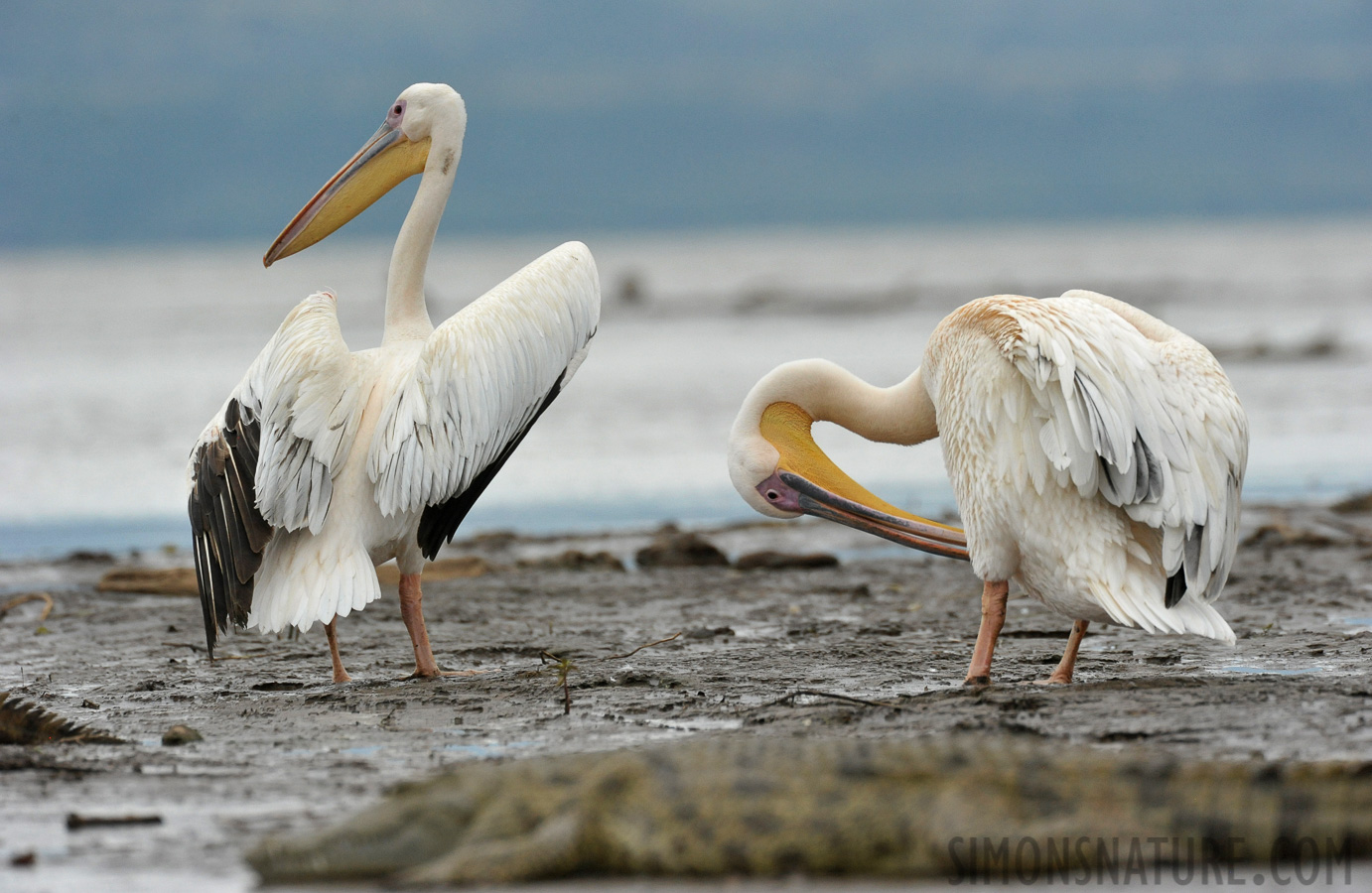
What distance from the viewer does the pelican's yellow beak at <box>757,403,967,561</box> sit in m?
6.06

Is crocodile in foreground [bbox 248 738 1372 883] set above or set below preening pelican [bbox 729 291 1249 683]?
below

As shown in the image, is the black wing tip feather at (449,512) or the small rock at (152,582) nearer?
the black wing tip feather at (449,512)

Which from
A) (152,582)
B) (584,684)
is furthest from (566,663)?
(152,582)

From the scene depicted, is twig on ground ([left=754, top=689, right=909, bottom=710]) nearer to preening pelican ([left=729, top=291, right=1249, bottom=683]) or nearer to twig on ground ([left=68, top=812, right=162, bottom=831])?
preening pelican ([left=729, top=291, right=1249, bottom=683])

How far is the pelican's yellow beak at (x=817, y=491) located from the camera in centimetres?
606

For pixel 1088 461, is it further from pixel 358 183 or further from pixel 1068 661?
pixel 358 183

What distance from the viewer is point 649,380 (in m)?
20.0

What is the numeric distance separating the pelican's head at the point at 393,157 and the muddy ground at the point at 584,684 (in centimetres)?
193

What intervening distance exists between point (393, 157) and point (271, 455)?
194 cm

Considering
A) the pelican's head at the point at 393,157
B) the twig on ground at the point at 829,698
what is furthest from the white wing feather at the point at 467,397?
the twig on ground at the point at 829,698

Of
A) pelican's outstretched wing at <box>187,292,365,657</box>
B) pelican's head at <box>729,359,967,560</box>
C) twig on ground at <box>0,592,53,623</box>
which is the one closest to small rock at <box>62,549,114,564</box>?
twig on ground at <box>0,592,53,623</box>
